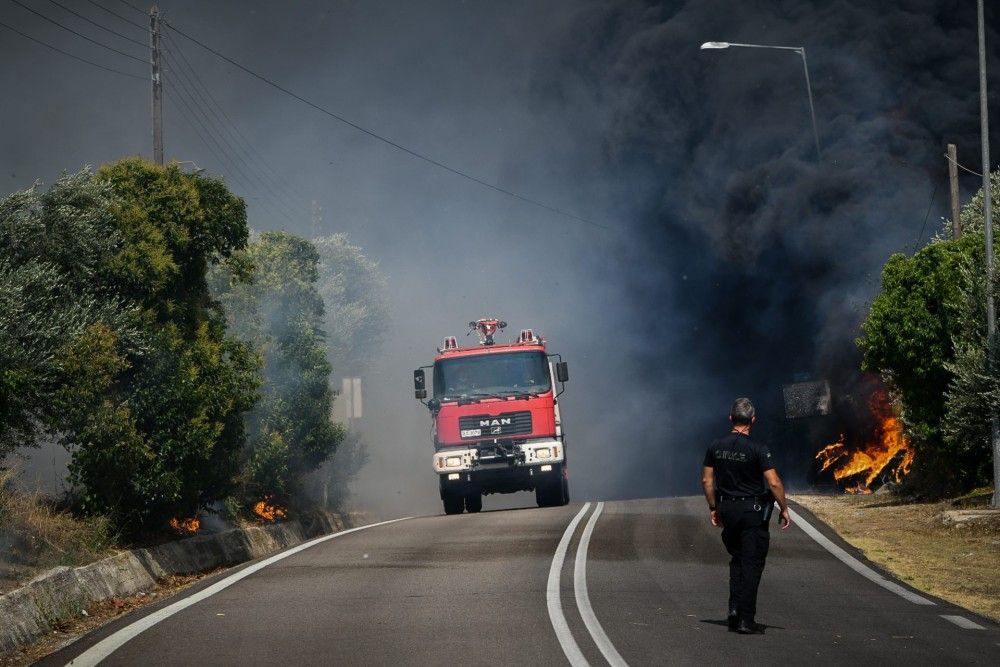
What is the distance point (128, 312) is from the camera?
18.3 meters

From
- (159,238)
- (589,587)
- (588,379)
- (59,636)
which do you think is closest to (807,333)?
(588,379)

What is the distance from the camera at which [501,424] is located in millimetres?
27172

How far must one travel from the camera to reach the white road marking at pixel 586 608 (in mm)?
9453

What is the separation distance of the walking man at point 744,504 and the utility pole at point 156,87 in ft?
65.7

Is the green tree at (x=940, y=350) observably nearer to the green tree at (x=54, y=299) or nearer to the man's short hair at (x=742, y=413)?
the man's short hair at (x=742, y=413)

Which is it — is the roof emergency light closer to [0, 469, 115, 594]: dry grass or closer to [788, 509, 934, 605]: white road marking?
[788, 509, 934, 605]: white road marking

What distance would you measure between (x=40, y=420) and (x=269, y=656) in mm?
8616

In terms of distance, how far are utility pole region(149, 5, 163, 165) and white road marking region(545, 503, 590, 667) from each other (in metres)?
14.3

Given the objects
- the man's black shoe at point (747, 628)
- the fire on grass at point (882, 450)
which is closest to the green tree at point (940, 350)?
the fire on grass at point (882, 450)

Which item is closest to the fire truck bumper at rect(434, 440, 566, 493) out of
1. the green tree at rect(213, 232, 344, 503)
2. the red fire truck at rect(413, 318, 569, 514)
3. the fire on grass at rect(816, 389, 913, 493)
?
the red fire truck at rect(413, 318, 569, 514)

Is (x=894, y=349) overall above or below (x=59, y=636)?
above

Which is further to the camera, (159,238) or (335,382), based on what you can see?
(335,382)

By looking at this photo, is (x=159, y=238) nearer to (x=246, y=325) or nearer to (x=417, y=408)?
(x=246, y=325)

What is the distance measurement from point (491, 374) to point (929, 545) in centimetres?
1128
